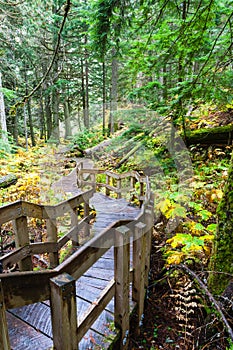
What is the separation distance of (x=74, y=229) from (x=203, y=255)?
2.10 m

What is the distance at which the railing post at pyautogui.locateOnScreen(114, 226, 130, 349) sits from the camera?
186cm

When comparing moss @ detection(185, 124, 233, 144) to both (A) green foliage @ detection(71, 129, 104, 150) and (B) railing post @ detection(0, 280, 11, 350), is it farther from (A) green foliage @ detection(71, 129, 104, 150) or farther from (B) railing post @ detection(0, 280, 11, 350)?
(A) green foliage @ detection(71, 129, 104, 150)

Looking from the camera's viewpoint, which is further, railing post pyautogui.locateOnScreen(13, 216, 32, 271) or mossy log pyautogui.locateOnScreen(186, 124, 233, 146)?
mossy log pyautogui.locateOnScreen(186, 124, 233, 146)

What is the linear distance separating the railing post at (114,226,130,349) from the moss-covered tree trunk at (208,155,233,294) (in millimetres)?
1130

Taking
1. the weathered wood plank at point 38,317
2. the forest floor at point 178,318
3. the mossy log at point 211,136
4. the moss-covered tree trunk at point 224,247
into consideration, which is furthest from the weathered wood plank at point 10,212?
the mossy log at point 211,136

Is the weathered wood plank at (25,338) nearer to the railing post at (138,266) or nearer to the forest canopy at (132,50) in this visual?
the railing post at (138,266)

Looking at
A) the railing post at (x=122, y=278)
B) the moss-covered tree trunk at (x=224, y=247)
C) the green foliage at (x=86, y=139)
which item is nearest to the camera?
the railing post at (x=122, y=278)

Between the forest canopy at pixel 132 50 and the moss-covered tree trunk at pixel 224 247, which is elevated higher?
the forest canopy at pixel 132 50

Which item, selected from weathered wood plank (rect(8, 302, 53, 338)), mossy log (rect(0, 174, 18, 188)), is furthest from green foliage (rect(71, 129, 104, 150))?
weathered wood plank (rect(8, 302, 53, 338))

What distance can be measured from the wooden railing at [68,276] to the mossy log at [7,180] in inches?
152

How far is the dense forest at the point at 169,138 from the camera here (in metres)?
2.55

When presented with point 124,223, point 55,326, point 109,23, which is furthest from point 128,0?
point 55,326

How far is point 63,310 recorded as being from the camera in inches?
47.1

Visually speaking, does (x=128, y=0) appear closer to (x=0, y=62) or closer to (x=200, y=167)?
(x=200, y=167)
